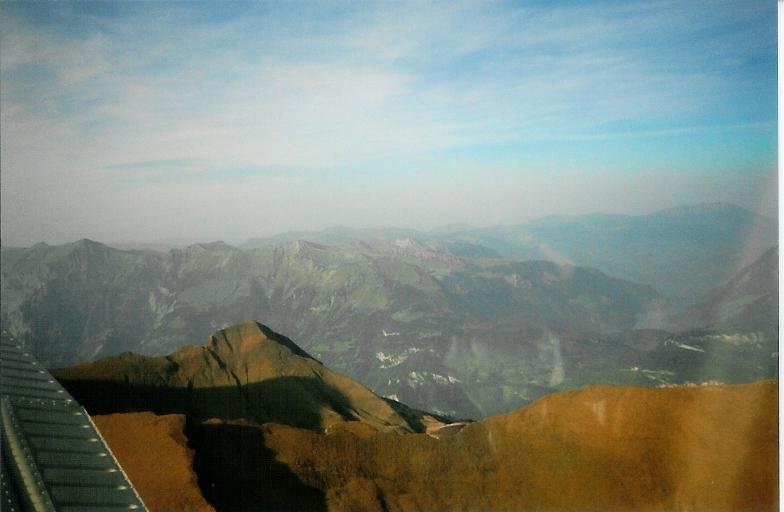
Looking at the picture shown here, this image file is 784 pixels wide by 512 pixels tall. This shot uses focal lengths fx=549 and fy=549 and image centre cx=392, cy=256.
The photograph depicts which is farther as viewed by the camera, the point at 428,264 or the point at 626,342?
the point at 428,264

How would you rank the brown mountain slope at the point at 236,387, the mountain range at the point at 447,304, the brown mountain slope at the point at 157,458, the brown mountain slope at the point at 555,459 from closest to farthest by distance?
the brown mountain slope at the point at 157,458, the brown mountain slope at the point at 555,459, the brown mountain slope at the point at 236,387, the mountain range at the point at 447,304

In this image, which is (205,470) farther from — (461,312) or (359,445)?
(461,312)

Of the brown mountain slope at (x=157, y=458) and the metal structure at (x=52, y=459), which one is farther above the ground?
the metal structure at (x=52, y=459)

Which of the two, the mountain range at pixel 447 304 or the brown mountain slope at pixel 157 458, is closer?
the brown mountain slope at pixel 157 458

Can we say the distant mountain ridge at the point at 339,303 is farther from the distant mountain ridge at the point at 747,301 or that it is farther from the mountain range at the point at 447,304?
the distant mountain ridge at the point at 747,301

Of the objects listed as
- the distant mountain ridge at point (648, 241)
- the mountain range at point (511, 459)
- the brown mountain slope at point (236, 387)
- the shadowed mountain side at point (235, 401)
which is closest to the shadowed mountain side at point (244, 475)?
the mountain range at point (511, 459)

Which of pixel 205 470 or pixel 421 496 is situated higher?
pixel 205 470

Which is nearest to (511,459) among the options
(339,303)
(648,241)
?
(648,241)

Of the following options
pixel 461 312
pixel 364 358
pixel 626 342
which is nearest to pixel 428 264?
pixel 461 312
